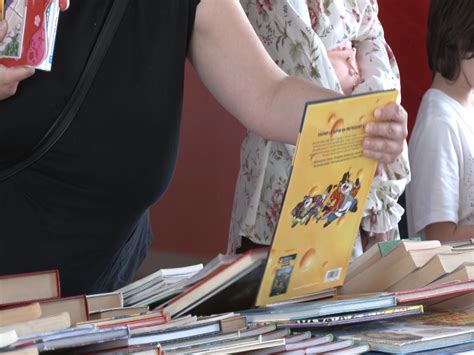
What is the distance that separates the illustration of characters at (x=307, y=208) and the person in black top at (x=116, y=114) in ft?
0.78

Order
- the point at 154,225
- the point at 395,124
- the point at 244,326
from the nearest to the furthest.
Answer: the point at 244,326 → the point at 395,124 → the point at 154,225

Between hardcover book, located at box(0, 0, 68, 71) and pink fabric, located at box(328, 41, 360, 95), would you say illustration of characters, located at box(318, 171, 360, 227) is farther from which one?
pink fabric, located at box(328, 41, 360, 95)

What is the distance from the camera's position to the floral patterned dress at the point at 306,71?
217 cm

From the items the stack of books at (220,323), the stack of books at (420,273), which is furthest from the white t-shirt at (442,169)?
the stack of books at (220,323)

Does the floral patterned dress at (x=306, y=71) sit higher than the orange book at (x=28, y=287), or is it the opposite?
the floral patterned dress at (x=306, y=71)

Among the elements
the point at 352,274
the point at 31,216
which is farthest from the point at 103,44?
the point at 352,274

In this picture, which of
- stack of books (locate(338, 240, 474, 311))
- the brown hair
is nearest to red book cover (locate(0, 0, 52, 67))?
stack of books (locate(338, 240, 474, 311))

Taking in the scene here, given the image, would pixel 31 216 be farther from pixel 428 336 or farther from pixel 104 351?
pixel 428 336

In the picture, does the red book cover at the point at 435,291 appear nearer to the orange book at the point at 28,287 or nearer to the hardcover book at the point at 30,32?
the orange book at the point at 28,287

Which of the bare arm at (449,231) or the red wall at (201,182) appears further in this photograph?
the red wall at (201,182)

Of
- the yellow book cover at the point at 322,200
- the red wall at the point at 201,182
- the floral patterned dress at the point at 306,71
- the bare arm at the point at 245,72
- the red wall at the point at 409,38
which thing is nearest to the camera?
the yellow book cover at the point at 322,200

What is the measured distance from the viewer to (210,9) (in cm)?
143

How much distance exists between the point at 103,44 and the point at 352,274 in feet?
1.63

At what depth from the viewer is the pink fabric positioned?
2311mm
